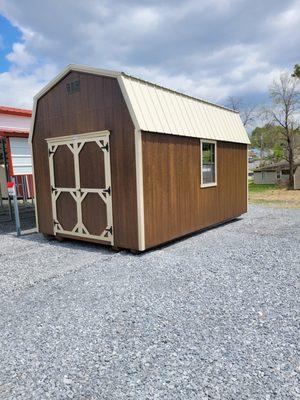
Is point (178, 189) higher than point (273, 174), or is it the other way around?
point (178, 189)

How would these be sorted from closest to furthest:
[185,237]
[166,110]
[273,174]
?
[166,110] < [185,237] < [273,174]

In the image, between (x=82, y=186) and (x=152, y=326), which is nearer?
(x=152, y=326)

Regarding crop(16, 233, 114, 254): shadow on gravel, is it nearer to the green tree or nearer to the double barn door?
the double barn door

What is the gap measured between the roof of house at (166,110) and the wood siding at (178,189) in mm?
206

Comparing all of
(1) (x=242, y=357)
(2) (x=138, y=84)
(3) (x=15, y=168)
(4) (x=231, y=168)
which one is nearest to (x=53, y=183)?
(3) (x=15, y=168)

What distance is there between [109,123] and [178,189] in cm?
194

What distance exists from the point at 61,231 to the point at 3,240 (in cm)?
163

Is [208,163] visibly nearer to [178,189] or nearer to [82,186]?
[178,189]

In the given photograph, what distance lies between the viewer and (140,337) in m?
2.92

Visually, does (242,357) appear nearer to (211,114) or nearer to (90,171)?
(90,171)

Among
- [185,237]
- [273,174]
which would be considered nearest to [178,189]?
[185,237]

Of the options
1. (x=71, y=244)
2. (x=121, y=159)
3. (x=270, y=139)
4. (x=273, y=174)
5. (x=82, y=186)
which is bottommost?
(x=71, y=244)

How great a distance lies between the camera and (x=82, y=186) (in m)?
6.40

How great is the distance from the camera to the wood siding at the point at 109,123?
5555 mm
